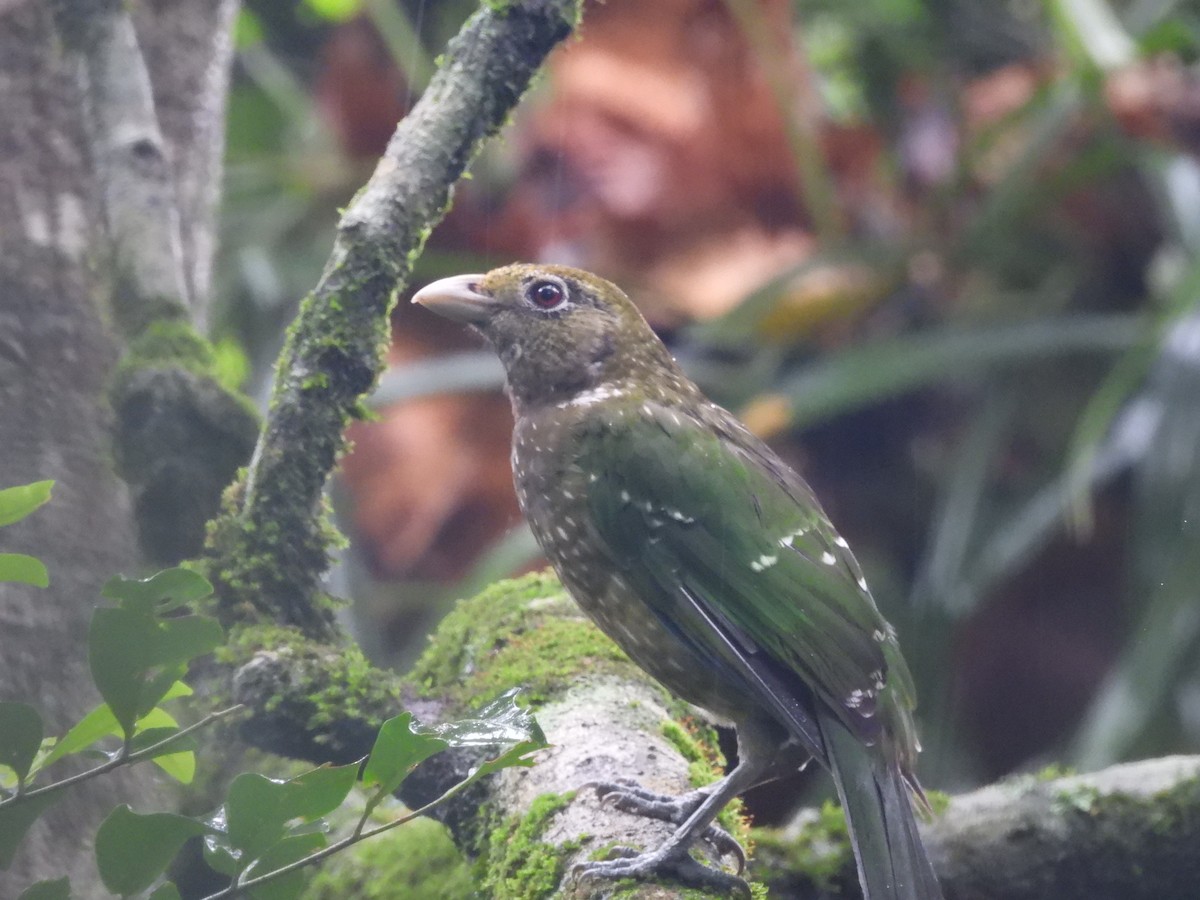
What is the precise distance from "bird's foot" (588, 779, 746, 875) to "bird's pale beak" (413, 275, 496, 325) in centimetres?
65

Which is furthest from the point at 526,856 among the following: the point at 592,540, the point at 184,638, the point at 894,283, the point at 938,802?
the point at 894,283

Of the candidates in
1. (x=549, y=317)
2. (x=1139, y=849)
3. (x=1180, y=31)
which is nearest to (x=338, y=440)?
(x=549, y=317)

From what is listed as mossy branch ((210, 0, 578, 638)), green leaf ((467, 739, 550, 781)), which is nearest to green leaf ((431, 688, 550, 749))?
green leaf ((467, 739, 550, 781))

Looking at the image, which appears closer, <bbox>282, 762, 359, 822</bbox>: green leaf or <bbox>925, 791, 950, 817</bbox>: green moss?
<bbox>282, 762, 359, 822</bbox>: green leaf

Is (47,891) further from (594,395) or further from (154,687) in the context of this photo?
(594,395)

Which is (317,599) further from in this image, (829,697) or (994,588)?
(994,588)

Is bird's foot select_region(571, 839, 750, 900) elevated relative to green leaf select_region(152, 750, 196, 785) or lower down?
lower down

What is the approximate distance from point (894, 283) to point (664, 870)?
2.64 m

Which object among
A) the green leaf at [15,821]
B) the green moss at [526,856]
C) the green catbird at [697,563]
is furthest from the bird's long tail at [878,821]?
the green leaf at [15,821]

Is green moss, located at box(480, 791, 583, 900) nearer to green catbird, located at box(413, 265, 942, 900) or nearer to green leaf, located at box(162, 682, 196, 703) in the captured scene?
green catbird, located at box(413, 265, 942, 900)

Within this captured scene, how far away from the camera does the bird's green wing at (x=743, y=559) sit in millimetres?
1687

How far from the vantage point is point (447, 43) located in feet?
5.49

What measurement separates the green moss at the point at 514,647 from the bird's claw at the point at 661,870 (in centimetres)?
23

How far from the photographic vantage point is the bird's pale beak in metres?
1.70
